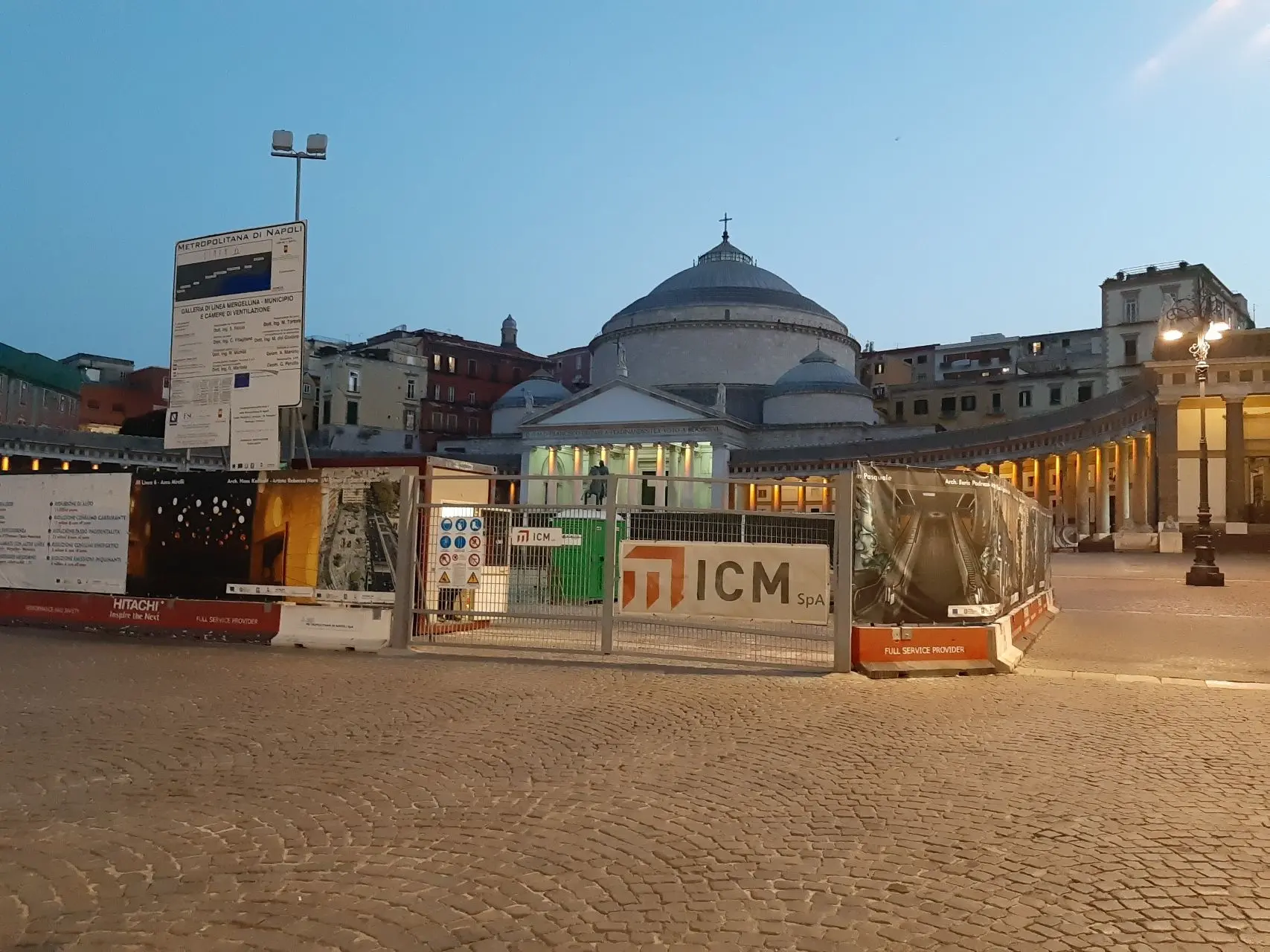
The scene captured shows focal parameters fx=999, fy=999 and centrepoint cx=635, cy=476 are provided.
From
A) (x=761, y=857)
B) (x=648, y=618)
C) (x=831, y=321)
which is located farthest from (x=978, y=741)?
(x=831, y=321)

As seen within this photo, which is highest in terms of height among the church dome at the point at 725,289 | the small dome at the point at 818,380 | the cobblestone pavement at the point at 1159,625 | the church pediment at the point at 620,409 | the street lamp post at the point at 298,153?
the church dome at the point at 725,289

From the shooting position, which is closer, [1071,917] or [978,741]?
[1071,917]

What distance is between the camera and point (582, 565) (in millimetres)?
12594

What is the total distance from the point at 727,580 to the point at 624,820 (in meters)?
6.29

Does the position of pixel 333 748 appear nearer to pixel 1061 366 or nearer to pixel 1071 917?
pixel 1071 917

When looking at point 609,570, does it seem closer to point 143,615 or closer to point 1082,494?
point 143,615

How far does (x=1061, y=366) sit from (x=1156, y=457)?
38555 millimetres

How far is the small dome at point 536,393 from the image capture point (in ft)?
268

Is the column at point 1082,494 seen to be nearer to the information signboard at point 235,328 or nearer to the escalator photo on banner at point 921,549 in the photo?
the escalator photo on banner at point 921,549

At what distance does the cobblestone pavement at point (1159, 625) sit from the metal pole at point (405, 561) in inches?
302

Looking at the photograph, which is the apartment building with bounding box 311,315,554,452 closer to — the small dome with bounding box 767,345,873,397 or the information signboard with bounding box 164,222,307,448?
the small dome with bounding box 767,345,873,397

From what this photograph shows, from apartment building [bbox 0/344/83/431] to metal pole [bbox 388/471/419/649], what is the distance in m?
61.3

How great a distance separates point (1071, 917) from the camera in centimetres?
412

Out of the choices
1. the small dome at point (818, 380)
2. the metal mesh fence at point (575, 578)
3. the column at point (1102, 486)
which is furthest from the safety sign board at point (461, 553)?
the small dome at point (818, 380)
